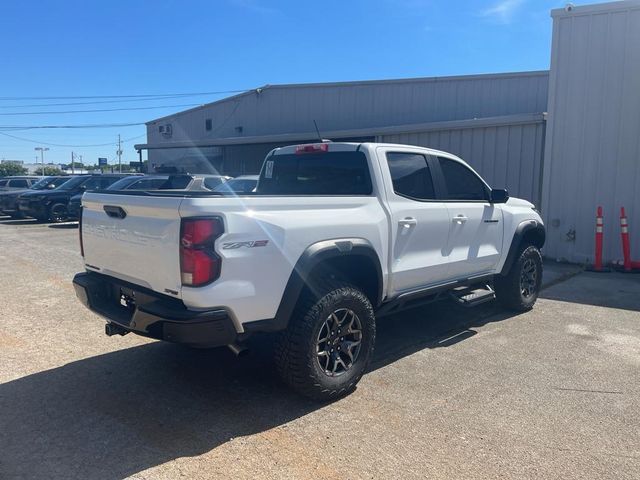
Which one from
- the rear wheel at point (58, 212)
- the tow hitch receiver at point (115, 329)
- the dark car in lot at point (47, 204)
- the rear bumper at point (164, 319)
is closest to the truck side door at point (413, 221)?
the rear bumper at point (164, 319)

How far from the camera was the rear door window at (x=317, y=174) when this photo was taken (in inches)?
188

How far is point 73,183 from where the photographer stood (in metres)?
18.9

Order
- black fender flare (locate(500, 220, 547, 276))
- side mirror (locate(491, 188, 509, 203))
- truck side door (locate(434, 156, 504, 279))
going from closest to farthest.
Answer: truck side door (locate(434, 156, 504, 279)) < side mirror (locate(491, 188, 509, 203)) < black fender flare (locate(500, 220, 547, 276))

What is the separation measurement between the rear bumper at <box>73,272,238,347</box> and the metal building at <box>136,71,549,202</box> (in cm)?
992

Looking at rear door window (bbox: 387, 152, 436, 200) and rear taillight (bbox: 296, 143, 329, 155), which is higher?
rear taillight (bbox: 296, 143, 329, 155)

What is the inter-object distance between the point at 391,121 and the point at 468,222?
1583cm

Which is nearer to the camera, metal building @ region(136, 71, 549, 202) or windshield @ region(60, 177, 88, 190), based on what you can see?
metal building @ region(136, 71, 549, 202)

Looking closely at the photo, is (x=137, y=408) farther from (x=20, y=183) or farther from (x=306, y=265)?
(x=20, y=183)

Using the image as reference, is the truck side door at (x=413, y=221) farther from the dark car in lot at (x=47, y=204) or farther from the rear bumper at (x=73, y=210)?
the dark car in lot at (x=47, y=204)

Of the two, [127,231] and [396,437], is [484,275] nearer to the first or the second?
[396,437]

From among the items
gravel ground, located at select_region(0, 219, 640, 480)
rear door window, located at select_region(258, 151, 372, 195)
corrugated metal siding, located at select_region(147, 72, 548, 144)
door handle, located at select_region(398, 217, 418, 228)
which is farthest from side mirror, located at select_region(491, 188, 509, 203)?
corrugated metal siding, located at select_region(147, 72, 548, 144)

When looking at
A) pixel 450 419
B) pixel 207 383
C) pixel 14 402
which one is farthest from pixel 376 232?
pixel 14 402

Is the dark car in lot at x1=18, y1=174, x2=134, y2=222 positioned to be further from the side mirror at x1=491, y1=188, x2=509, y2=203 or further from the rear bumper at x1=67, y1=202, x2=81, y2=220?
the side mirror at x1=491, y1=188, x2=509, y2=203

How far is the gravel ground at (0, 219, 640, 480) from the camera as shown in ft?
10.5
